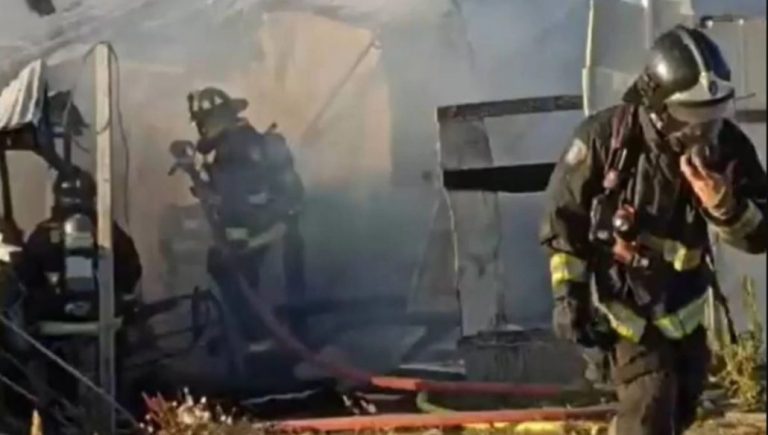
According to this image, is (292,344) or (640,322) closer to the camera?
(640,322)

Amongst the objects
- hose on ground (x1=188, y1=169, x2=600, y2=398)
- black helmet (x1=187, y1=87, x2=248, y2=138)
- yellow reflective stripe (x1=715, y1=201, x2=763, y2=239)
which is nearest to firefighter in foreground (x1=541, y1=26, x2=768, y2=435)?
yellow reflective stripe (x1=715, y1=201, x2=763, y2=239)

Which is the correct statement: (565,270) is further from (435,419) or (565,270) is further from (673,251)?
(435,419)

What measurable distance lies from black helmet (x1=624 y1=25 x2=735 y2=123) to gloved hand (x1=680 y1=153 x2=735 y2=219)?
0.45ft

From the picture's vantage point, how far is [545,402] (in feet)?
22.9

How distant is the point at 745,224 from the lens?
536 centimetres

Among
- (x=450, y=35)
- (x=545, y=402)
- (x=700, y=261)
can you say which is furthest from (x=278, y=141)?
(x=700, y=261)

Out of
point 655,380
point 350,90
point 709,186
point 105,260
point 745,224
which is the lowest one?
point 655,380

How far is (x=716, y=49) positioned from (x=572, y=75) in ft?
5.43

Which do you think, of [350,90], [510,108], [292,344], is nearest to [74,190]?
[292,344]

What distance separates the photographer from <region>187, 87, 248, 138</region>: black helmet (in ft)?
23.0

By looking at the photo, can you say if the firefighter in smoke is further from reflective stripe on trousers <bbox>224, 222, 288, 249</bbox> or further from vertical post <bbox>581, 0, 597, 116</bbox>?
vertical post <bbox>581, 0, 597, 116</bbox>

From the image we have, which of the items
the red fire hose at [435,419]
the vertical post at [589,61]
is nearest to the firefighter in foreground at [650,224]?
the red fire hose at [435,419]

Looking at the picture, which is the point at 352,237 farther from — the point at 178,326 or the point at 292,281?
the point at 178,326

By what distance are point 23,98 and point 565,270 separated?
2452mm
